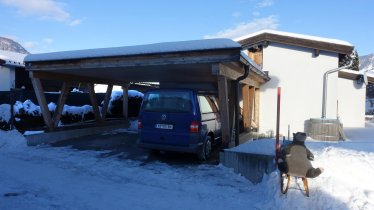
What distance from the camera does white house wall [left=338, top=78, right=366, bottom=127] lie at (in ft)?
→ 44.4

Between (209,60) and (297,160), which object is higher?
(209,60)

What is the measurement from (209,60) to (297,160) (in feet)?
10.0

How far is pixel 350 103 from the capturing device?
1360cm

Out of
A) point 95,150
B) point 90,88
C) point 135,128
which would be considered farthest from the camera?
point 135,128

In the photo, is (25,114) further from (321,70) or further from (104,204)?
(321,70)

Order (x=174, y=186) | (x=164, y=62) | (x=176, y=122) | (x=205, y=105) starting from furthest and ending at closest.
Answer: (x=205, y=105), (x=164, y=62), (x=176, y=122), (x=174, y=186)

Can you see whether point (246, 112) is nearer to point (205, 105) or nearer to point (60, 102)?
point (205, 105)

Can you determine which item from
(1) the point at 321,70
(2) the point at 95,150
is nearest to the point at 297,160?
→ (2) the point at 95,150

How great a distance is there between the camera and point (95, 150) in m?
9.35

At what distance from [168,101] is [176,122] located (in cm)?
58

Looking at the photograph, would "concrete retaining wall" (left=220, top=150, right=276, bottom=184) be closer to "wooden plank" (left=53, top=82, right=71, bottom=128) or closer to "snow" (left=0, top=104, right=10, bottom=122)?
"wooden plank" (left=53, top=82, right=71, bottom=128)

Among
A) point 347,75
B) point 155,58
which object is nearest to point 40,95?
point 155,58

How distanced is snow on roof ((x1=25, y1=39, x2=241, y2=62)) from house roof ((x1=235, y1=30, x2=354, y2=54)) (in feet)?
22.7

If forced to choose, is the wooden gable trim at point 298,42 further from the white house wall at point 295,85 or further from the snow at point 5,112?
the snow at point 5,112
